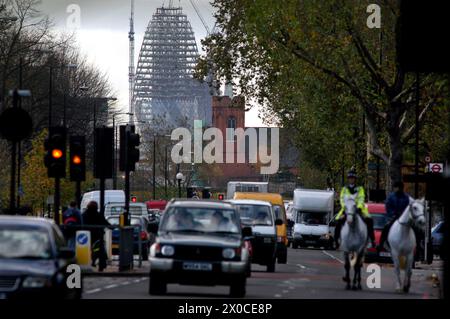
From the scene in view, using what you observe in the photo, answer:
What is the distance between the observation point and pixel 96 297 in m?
25.7

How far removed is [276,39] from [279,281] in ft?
109

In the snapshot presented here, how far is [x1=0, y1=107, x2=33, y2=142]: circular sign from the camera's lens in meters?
34.0

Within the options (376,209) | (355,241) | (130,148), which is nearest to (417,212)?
(355,241)

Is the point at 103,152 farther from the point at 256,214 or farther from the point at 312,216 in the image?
the point at 312,216

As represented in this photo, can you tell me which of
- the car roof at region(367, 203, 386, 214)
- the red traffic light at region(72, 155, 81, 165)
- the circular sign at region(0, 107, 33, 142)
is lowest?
the car roof at region(367, 203, 386, 214)

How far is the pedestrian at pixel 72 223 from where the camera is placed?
36062 millimetres

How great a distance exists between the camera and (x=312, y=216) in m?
79.9

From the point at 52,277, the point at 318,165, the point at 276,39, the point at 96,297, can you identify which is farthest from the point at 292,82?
the point at 52,277

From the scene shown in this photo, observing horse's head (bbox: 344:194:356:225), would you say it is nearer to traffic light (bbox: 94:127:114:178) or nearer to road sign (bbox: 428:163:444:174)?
traffic light (bbox: 94:127:114:178)

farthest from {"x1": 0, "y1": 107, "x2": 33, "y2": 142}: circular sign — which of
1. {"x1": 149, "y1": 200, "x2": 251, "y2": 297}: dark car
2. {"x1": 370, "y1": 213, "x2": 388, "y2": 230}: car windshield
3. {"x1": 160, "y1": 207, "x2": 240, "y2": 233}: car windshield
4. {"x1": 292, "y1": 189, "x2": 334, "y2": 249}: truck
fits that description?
{"x1": 292, "y1": 189, "x2": 334, "y2": 249}: truck

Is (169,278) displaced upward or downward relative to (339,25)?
downward

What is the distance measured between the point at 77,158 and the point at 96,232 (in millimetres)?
2123

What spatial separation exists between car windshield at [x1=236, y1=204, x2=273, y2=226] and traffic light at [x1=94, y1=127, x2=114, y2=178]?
5382 mm

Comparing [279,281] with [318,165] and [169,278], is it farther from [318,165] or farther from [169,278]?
[318,165]
